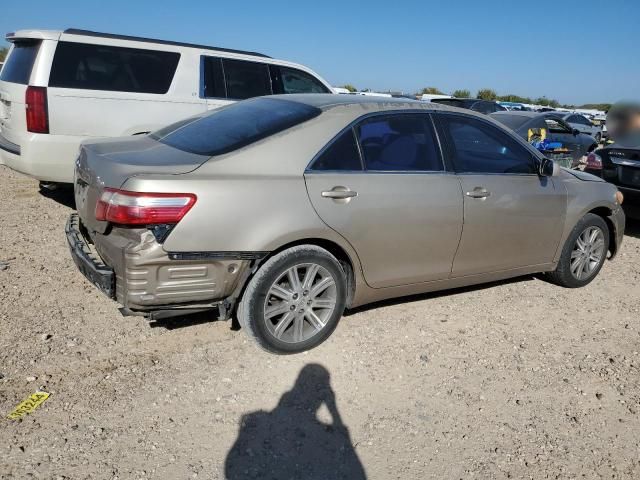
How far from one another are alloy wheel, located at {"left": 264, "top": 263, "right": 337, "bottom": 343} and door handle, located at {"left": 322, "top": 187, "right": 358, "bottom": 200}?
1.44 ft

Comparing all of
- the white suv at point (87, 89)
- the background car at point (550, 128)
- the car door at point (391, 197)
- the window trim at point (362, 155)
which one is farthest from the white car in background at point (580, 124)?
the car door at point (391, 197)

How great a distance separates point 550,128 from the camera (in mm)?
12391

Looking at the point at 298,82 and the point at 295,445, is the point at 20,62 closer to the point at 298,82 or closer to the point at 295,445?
the point at 298,82

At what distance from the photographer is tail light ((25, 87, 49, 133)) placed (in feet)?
18.3

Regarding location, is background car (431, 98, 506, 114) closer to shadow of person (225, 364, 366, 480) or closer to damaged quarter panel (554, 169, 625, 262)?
damaged quarter panel (554, 169, 625, 262)

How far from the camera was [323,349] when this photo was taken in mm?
3666

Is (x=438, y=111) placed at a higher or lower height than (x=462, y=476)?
higher

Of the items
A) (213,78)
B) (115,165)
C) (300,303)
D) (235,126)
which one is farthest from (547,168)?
(213,78)

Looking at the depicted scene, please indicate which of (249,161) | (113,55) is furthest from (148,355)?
(113,55)

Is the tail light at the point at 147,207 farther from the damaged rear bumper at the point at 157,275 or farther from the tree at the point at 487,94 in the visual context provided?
the tree at the point at 487,94

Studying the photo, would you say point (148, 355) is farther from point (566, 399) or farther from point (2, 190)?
point (2, 190)

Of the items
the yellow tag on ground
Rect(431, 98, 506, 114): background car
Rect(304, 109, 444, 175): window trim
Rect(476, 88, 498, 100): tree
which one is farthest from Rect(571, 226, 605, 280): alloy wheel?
Rect(476, 88, 498, 100): tree

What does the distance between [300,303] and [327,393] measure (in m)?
0.60

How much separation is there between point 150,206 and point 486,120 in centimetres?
274
